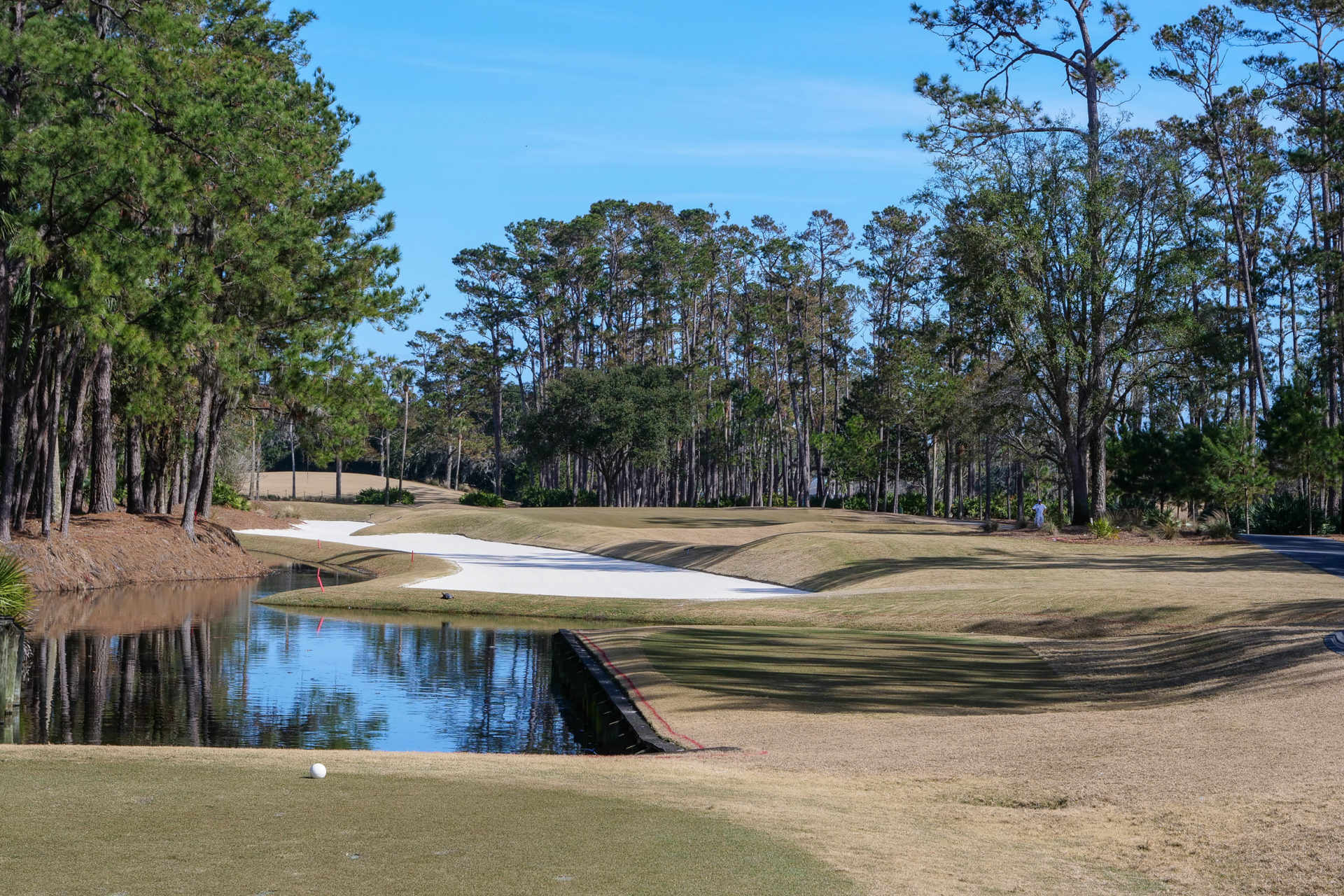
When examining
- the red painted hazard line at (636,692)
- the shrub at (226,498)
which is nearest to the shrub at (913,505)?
the shrub at (226,498)

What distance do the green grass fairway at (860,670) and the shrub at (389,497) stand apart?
64413 mm

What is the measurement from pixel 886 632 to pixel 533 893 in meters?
18.3

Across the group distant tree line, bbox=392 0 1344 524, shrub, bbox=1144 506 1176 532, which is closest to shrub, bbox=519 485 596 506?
distant tree line, bbox=392 0 1344 524

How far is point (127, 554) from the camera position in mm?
36031

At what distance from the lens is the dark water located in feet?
49.3

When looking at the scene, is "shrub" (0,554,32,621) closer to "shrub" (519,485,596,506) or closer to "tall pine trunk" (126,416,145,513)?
"tall pine trunk" (126,416,145,513)

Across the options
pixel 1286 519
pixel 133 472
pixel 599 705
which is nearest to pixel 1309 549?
pixel 1286 519

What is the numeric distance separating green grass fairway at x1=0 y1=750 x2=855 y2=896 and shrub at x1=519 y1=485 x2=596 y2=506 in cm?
7224

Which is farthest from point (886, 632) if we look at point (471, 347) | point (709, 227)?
point (471, 347)

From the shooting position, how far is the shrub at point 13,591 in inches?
808

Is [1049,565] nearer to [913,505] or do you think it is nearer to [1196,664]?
[1196,664]

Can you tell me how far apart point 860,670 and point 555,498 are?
65500 millimetres

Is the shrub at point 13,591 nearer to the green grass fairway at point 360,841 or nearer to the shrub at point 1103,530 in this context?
the green grass fairway at point 360,841

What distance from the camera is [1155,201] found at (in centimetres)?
4147
